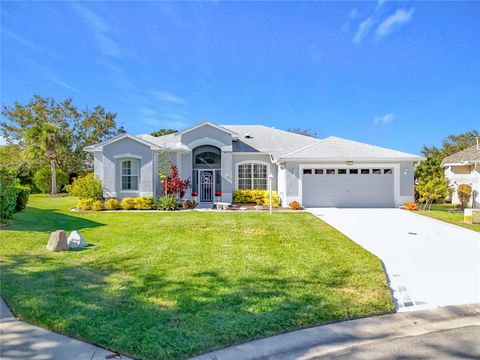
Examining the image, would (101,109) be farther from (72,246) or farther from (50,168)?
(72,246)

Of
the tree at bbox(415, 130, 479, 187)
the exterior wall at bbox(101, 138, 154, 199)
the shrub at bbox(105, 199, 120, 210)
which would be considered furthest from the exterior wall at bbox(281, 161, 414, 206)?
the shrub at bbox(105, 199, 120, 210)

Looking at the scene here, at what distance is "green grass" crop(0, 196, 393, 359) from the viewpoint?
12.4 ft

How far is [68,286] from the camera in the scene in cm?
515

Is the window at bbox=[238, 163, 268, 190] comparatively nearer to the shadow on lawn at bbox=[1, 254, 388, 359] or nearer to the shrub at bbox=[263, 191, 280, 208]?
the shrub at bbox=[263, 191, 280, 208]

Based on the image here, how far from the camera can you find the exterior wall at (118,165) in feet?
59.5

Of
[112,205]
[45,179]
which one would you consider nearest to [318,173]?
[112,205]

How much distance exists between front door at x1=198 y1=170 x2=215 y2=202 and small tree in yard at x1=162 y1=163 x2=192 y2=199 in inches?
63.7

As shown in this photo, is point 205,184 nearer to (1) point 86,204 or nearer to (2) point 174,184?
(2) point 174,184

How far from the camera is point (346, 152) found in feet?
60.3

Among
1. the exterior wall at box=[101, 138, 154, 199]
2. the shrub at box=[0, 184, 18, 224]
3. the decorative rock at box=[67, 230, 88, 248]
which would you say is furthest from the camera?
the exterior wall at box=[101, 138, 154, 199]

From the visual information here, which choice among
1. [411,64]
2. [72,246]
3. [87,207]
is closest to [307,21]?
[411,64]

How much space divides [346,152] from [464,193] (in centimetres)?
810

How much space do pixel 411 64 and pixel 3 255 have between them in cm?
2246

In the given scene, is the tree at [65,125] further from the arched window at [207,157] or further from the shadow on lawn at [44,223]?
the shadow on lawn at [44,223]
